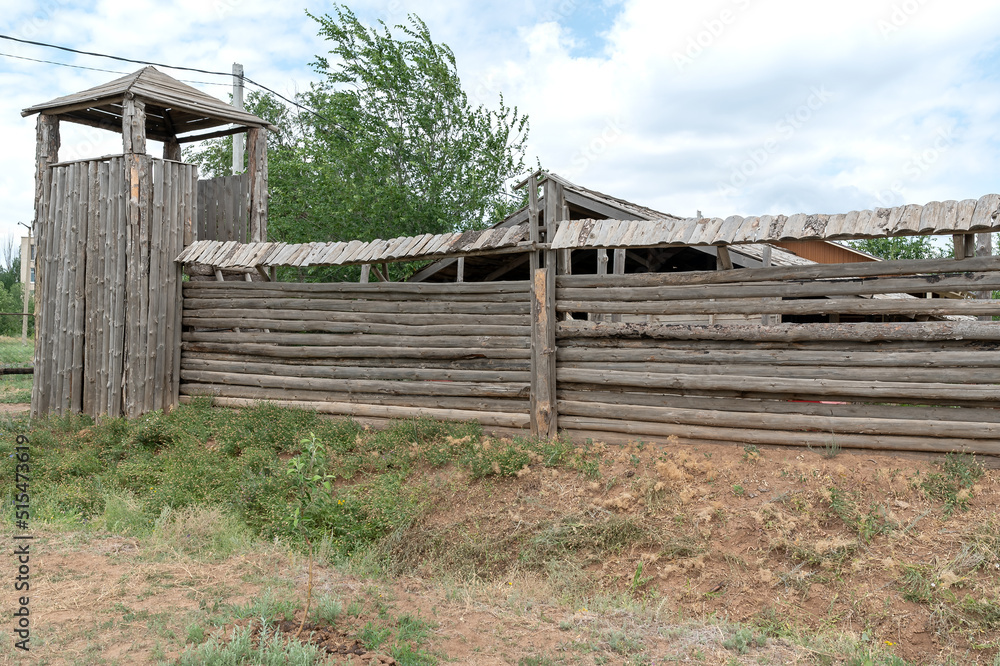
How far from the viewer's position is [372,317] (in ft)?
29.9

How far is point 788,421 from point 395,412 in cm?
471

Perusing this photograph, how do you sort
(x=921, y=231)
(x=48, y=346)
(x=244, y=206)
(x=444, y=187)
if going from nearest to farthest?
(x=921, y=231) → (x=48, y=346) → (x=244, y=206) → (x=444, y=187)

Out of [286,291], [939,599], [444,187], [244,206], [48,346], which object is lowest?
[939,599]

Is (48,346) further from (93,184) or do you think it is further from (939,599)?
(939,599)

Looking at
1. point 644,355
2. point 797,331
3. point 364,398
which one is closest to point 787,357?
point 797,331

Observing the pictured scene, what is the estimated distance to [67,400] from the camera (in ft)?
34.0

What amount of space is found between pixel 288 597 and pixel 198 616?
0.55m

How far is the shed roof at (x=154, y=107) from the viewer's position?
1002 centimetres

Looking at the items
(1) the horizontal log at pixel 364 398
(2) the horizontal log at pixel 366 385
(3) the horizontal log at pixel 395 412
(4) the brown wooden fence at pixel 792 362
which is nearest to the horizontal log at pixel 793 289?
(4) the brown wooden fence at pixel 792 362

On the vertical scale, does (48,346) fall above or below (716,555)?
above

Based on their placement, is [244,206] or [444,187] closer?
[244,206]

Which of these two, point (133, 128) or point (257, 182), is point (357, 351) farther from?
point (133, 128)

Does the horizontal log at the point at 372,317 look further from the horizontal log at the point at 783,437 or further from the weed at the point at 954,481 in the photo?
the weed at the point at 954,481

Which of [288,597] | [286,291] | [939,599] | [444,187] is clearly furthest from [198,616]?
[444,187]
